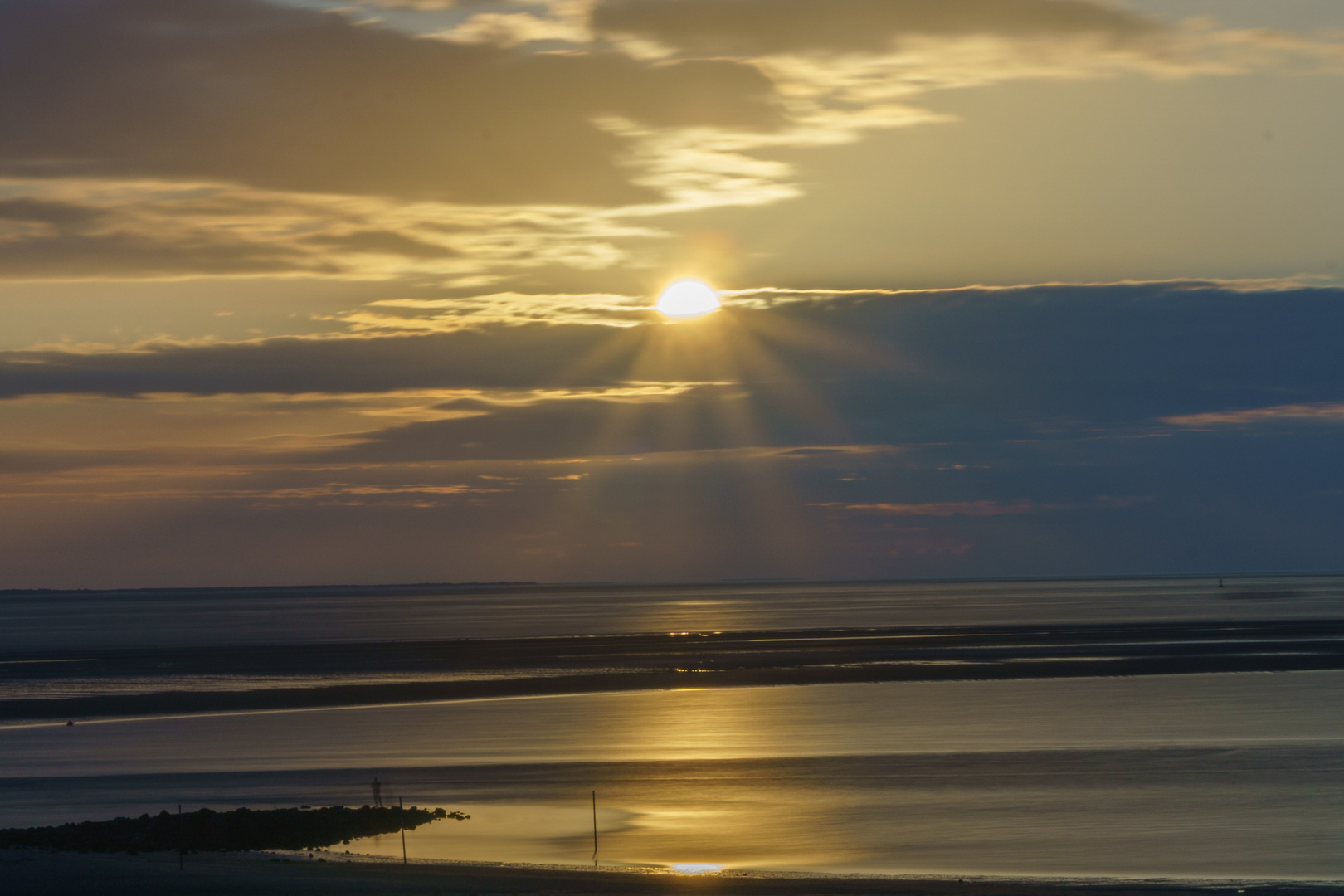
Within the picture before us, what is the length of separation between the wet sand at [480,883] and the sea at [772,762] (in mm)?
1296

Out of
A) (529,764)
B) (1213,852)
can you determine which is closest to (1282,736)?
(1213,852)

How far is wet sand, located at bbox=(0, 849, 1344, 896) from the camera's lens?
23078mm

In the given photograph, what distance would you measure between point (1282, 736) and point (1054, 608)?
13661 cm

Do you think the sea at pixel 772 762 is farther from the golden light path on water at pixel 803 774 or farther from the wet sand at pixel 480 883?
the wet sand at pixel 480 883

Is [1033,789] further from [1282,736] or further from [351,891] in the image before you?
[351,891]

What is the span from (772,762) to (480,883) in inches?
671

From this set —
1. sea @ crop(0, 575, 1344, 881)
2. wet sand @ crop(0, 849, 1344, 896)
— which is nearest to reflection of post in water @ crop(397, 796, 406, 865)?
sea @ crop(0, 575, 1344, 881)

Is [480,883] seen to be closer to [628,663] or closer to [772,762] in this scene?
[772,762]

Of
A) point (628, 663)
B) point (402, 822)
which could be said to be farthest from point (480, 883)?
point (628, 663)

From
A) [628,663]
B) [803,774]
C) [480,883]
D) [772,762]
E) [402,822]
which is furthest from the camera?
[628,663]

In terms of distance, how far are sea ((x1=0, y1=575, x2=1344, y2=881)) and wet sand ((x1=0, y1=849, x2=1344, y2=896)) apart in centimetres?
130

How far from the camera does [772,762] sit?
3959cm

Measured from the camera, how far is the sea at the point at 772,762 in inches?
1101

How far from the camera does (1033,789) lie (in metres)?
33.9
